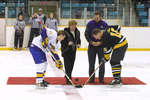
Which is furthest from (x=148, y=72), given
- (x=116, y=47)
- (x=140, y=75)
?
(x=116, y=47)

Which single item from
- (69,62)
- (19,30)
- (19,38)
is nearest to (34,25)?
(19,30)

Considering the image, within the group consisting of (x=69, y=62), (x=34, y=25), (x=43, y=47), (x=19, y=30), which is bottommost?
(x=69, y=62)

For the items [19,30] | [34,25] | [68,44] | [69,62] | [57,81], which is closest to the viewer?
[68,44]

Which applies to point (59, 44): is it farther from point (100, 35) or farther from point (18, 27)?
point (18, 27)

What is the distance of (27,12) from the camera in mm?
10656

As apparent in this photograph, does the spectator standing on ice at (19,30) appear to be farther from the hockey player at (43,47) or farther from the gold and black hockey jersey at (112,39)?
the gold and black hockey jersey at (112,39)

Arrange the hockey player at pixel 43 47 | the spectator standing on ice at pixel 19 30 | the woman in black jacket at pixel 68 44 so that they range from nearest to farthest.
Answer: the hockey player at pixel 43 47, the woman in black jacket at pixel 68 44, the spectator standing on ice at pixel 19 30

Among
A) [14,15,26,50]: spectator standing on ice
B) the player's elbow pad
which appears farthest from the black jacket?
[14,15,26,50]: spectator standing on ice

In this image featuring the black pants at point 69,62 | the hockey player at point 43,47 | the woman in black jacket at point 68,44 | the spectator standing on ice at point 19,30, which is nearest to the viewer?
the hockey player at point 43,47

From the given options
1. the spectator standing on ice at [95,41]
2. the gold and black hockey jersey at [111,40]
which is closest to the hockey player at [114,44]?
the gold and black hockey jersey at [111,40]

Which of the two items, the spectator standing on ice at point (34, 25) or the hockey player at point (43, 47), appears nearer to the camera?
the hockey player at point (43, 47)

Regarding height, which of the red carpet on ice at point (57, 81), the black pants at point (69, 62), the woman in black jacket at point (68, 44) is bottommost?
the red carpet on ice at point (57, 81)

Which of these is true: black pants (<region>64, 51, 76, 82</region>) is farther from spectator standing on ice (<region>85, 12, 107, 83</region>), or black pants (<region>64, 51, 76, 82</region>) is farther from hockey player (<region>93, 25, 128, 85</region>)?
hockey player (<region>93, 25, 128, 85</region>)

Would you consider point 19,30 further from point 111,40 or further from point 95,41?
point 111,40
